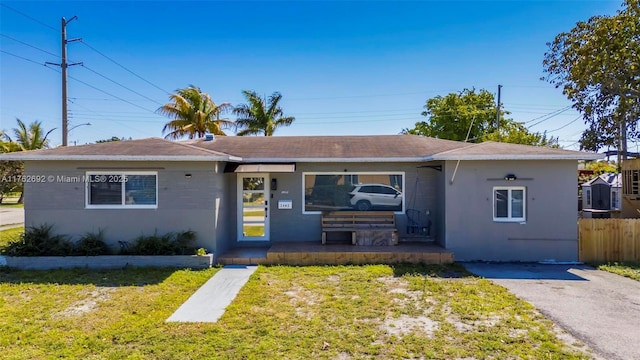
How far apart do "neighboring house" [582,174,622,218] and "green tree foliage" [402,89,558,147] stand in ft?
37.9

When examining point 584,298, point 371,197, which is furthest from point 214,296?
point 584,298

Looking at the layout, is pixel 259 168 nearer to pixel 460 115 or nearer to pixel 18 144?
pixel 460 115

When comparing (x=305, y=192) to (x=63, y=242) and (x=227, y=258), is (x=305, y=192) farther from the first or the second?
(x=63, y=242)

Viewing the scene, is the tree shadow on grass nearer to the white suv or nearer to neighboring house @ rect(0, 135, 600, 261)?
neighboring house @ rect(0, 135, 600, 261)

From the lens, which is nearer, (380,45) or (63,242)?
(63,242)

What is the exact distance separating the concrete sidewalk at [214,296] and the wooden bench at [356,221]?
2.79 metres

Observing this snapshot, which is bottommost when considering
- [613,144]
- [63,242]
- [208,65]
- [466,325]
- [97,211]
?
[466,325]

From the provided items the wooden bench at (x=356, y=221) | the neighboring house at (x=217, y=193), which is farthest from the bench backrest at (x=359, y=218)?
the neighboring house at (x=217, y=193)

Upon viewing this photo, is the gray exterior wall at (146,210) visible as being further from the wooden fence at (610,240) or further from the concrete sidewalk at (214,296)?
the wooden fence at (610,240)

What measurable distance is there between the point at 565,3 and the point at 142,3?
17.7 m

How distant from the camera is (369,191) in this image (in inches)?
443

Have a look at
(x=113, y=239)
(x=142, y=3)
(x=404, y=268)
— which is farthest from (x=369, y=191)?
(x=142, y=3)

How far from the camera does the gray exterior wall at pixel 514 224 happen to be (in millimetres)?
9594

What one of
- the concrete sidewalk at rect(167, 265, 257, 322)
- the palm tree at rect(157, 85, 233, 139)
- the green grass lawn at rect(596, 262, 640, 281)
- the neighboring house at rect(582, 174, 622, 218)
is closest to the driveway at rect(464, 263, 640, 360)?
the green grass lawn at rect(596, 262, 640, 281)
